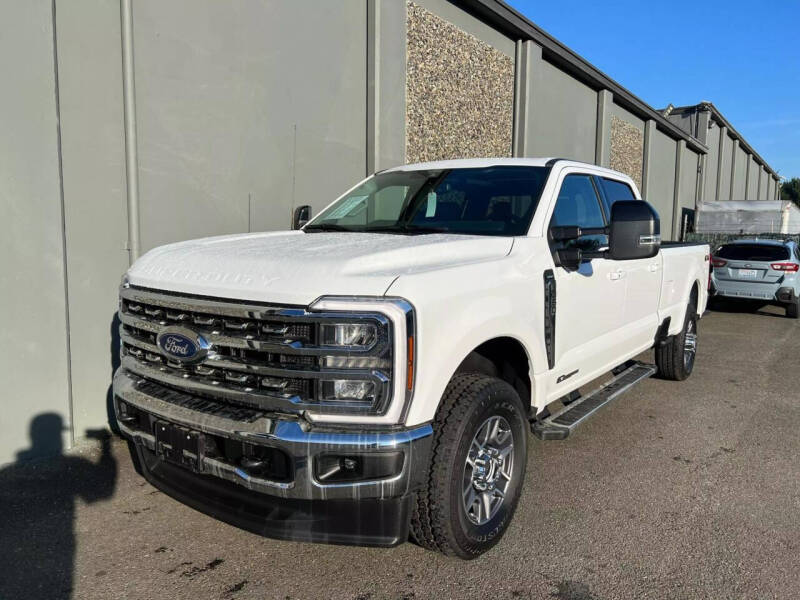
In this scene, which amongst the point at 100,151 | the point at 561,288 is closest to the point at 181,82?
the point at 100,151

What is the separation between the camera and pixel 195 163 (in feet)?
18.5

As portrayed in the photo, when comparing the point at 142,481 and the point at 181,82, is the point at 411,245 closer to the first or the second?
the point at 142,481

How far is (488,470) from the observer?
3.14 m

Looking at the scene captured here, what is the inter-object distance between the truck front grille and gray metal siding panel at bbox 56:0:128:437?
6.75 feet

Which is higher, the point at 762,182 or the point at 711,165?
the point at 762,182

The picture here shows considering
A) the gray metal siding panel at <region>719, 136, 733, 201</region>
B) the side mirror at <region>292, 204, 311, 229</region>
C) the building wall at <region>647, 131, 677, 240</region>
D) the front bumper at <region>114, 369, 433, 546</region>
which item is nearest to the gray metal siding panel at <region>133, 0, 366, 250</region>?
the side mirror at <region>292, 204, 311, 229</region>

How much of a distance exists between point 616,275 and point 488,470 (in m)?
2.02

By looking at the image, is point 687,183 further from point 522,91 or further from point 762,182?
point 762,182

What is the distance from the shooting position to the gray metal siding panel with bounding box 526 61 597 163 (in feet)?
40.2

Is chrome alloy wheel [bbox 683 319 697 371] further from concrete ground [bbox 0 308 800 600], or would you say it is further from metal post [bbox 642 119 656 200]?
metal post [bbox 642 119 656 200]

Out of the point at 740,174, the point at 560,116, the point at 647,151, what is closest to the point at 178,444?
the point at 560,116

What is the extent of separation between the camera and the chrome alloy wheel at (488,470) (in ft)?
9.98

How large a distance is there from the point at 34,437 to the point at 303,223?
2.45 metres

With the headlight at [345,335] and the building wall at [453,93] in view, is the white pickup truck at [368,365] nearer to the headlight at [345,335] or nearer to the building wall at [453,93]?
the headlight at [345,335]
